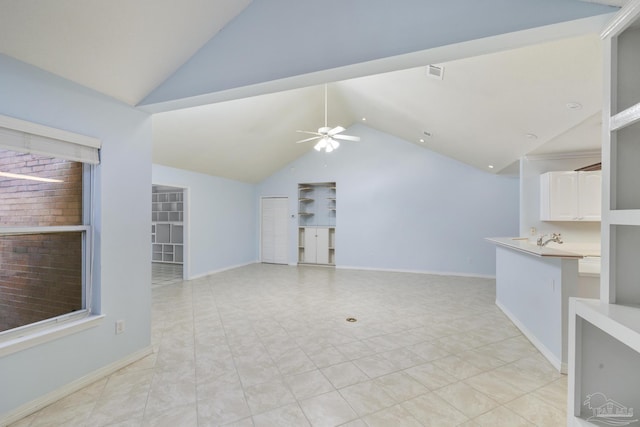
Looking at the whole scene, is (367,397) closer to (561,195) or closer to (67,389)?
(67,389)

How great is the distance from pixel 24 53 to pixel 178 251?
23.8 ft

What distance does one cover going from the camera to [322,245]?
26.8ft

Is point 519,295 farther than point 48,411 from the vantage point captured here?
Yes

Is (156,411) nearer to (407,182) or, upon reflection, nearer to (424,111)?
(424,111)

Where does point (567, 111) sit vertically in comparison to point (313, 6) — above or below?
below

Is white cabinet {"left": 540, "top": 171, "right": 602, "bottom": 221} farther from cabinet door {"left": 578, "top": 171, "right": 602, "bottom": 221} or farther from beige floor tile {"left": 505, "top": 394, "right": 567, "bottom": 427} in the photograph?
beige floor tile {"left": 505, "top": 394, "right": 567, "bottom": 427}

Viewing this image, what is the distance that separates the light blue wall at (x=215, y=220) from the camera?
245 inches

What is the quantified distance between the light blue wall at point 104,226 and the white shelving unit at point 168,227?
19.4ft

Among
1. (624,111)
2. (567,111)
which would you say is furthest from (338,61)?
(567,111)

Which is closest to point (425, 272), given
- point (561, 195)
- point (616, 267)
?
point (561, 195)

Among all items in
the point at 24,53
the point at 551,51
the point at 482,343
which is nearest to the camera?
the point at 24,53

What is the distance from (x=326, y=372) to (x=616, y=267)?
2.11 m

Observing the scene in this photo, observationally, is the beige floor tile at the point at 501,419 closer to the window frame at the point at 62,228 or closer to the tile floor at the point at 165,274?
the window frame at the point at 62,228

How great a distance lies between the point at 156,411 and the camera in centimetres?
200
